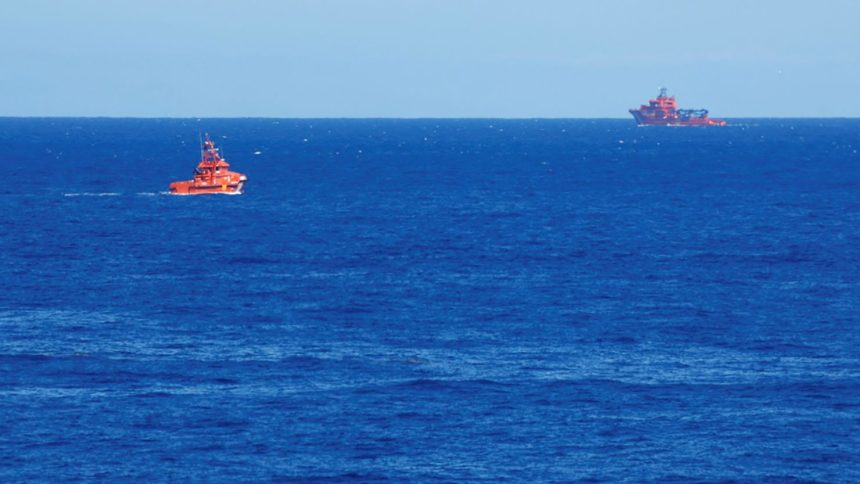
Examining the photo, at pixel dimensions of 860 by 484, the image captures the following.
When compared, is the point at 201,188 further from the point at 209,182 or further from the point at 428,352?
the point at 428,352

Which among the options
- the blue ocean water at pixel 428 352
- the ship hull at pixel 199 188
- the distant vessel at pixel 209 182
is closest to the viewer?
the blue ocean water at pixel 428 352

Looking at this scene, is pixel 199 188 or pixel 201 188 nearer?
pixel 199 188

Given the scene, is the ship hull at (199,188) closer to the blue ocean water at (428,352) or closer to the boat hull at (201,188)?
the boat hull at (201,188)

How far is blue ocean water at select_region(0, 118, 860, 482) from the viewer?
53438mm

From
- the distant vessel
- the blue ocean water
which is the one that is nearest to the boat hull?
the distant vessel

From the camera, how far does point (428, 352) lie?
70312mm

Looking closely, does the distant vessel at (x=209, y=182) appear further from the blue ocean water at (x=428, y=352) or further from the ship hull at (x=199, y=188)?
the blue ocean water at (x=428, y=352)

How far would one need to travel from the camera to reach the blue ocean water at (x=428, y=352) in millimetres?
53438

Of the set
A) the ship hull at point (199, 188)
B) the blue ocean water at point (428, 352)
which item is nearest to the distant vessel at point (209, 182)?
the ship hull at point (199, 188)

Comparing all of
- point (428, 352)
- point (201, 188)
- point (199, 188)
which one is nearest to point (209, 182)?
point (201, 188)

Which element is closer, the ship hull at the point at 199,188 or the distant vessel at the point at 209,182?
the ship hull at the point at 199,188

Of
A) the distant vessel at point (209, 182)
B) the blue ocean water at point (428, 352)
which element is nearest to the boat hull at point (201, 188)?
the distant vessel at point (209, 182)

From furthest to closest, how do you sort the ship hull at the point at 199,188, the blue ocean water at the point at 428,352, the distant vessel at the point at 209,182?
the distant vessel at the point at 209,182 < the ship hull at the point at 199,188 < the blue ocean water at the point at 428,352

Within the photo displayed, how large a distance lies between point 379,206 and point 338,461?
4079 inches
